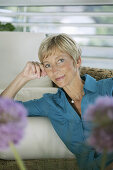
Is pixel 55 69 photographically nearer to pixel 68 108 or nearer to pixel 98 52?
pixel 68 108

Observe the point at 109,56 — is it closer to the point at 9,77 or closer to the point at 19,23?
the point at 19,23

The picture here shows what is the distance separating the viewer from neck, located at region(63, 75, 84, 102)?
1661 millimetres

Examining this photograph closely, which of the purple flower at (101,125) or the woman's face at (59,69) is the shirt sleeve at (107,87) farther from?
the purple flower at (101,125)

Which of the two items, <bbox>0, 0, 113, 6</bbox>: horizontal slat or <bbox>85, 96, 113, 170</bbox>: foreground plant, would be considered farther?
<bbox>0, 0, 113, 6</bbox>: horizontal slat

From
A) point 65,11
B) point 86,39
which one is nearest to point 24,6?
point 65,11

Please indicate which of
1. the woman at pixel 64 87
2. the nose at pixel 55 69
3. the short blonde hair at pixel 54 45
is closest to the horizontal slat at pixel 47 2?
the woman at pixel 64 87

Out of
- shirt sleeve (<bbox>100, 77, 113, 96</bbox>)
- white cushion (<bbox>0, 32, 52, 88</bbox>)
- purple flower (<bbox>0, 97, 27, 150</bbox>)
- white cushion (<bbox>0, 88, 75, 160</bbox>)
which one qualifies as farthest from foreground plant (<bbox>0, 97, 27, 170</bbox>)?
white cushion (<bbox>0, 32, 52, 88</bbox>)

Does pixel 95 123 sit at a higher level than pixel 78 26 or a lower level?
higher

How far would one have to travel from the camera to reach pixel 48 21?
4555 millimetres

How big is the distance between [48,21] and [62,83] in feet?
10.5

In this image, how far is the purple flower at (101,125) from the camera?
30 centimetres

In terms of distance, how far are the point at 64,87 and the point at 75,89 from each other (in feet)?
0.19

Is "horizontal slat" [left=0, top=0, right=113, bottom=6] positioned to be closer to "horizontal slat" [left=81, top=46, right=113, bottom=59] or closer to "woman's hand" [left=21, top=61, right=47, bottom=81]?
"horizontal slat" [left=81, top=46, right=113, bottom=59]

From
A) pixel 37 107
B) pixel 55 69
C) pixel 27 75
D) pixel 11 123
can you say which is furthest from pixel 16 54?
pixel 11 123
